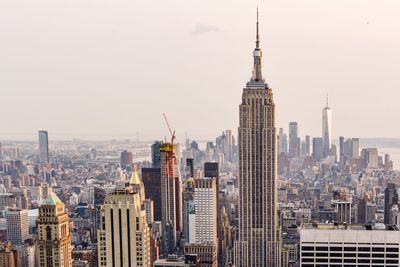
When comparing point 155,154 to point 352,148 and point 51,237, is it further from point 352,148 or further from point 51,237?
point 352,148

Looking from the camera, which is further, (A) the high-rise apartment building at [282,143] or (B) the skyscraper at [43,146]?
(A) the high-rise apartment building at [282,143]

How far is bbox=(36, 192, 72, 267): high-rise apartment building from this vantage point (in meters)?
8.09

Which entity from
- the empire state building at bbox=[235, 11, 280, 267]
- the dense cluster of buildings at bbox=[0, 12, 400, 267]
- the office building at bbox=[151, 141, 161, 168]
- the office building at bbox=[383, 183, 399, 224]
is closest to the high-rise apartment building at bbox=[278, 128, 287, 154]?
the dense cluster of buildings at bbox=[0, 12, 400, 267]

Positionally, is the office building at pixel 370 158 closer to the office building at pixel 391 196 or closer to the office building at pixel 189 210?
the office building at pixel 391 196

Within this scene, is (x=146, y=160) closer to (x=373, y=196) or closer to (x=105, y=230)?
(x=105, y=230)

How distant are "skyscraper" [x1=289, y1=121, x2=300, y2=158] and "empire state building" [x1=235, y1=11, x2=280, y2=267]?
1.81 meters

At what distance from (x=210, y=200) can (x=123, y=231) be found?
23.8 feet

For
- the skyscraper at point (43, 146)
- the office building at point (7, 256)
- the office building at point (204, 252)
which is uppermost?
the skyscraper at point (43, 146)

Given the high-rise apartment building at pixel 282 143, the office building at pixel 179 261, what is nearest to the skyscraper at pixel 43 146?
the office building at pixel 179 261

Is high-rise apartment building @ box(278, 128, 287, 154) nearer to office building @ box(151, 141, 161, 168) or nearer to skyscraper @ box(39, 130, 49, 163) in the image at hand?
office building @ box(151, 141, 161, 168)

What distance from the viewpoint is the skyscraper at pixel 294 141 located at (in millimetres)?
10181

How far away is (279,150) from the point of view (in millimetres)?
13938

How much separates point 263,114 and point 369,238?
8821mm

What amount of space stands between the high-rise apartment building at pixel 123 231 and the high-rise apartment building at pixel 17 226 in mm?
3284
